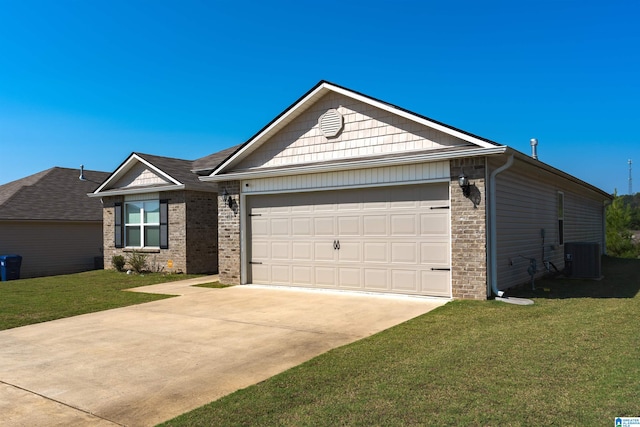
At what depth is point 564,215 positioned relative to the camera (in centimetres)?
1606

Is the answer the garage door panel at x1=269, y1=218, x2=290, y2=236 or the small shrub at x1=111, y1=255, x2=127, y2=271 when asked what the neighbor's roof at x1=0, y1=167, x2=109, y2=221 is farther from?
the garage door panel at x1=269, y1=218, x2=290, y2=236

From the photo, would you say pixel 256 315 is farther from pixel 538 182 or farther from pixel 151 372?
pixel 538 182

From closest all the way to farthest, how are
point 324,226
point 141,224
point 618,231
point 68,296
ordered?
point 324,226 → point 68,296 → point 141,224 → point 618,231

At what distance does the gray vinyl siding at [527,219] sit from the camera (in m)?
10.5

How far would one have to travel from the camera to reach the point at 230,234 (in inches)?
532

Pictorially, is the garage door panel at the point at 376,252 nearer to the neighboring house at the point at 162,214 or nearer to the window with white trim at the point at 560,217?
the window with white trim at the point at 560,217

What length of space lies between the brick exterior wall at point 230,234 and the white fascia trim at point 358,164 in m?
→ 0.35

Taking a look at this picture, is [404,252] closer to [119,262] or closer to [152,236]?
[152,236]

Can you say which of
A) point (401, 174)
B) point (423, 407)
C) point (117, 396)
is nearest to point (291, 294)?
point (401, 174)

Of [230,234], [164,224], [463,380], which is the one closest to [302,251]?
[230,234]

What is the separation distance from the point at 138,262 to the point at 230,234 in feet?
19.5

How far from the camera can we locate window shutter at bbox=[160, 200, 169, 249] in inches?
675

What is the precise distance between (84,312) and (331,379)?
6.89m

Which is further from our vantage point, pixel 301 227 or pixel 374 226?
pixel 301 227
